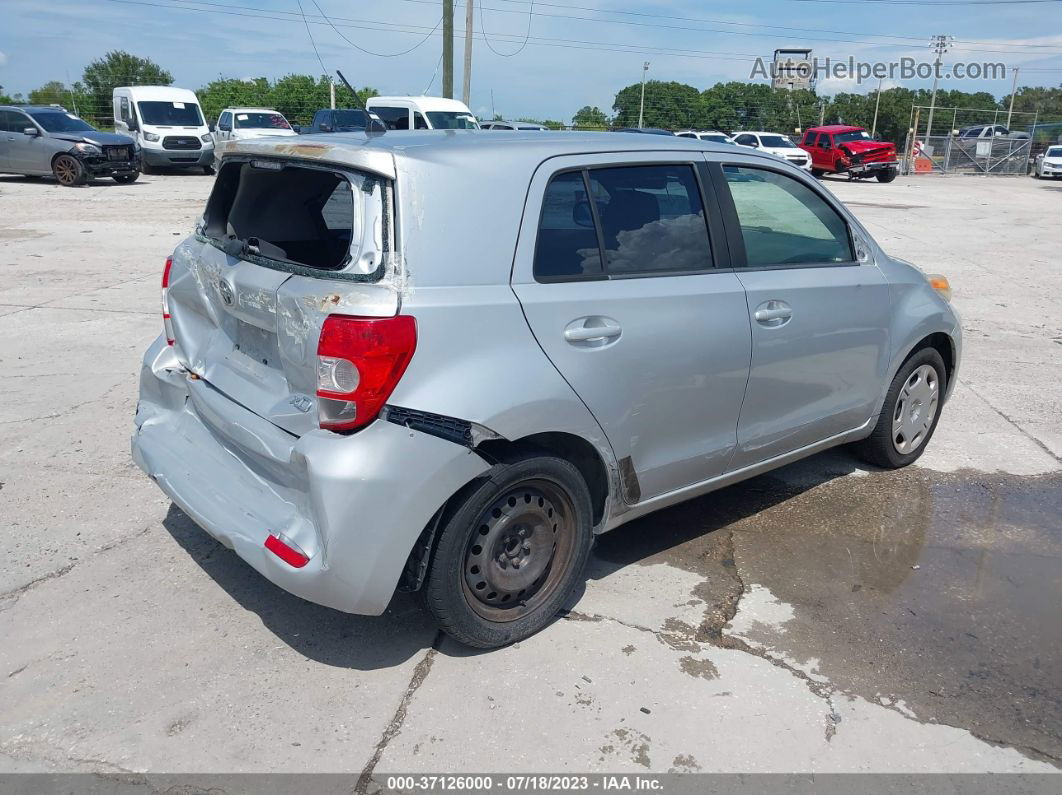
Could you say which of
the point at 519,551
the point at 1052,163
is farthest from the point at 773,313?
the point at 1052,163

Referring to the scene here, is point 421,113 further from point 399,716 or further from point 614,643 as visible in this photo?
point 399,716

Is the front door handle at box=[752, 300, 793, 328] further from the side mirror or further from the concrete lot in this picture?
the concrete lot

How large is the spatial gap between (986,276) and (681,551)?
31.3 ft

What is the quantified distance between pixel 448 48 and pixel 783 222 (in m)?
24.2

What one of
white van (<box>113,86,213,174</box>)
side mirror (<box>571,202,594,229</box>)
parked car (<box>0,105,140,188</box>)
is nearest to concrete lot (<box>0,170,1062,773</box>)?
side mirror (<box>571,202,594,229</box>)

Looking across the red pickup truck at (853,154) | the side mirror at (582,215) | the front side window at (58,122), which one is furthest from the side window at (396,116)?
the side mirror at (582,215)

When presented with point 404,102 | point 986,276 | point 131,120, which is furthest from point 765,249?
point 131,120

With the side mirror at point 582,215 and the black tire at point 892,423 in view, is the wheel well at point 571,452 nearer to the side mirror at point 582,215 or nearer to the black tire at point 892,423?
the side mirror at point 582,215

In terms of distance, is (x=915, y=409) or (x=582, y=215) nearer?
(x=582, y=215)

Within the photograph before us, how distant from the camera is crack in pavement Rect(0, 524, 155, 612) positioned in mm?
3604

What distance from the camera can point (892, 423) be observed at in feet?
16.2

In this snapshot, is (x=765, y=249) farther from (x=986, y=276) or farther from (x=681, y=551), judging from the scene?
(x=986, y=276)

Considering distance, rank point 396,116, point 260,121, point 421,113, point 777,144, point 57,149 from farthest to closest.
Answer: point 777,144 < point 260,121 < point 396,116 < point 421,113 < point 57,149

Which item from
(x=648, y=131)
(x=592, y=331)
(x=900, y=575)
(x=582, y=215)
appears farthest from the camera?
(x=648, y=131)
